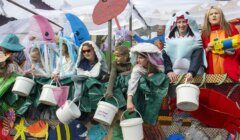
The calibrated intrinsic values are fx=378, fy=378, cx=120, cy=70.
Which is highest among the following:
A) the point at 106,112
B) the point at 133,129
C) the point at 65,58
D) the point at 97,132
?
the point at 65,58

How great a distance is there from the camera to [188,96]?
2783 mm

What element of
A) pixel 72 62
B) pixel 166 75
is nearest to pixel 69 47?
pixel 72 62

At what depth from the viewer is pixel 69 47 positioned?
3.95 metres

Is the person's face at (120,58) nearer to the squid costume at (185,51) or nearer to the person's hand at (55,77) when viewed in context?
the squid costume at (185,51)

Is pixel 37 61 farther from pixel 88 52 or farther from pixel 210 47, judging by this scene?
pixel 210 47

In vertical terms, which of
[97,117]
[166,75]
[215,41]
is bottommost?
[97,117]

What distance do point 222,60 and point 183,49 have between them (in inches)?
13.3

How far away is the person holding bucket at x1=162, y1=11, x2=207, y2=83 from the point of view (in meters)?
3.14

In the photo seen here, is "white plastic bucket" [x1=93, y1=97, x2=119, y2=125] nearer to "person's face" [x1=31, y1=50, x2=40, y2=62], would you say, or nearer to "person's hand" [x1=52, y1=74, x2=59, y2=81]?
"person's hand" [x1=52, y1=74, x2=59, y2=81]

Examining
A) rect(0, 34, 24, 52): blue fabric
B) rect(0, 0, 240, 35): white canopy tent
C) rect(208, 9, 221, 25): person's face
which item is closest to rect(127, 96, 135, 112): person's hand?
rect(208, 9, 221, 25): person's face

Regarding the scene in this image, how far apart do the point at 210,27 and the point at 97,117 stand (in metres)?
1.28

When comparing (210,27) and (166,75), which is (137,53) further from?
(210,27)

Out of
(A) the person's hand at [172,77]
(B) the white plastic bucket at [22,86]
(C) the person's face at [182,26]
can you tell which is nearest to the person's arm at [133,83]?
(A) the person's hand at [172,77]

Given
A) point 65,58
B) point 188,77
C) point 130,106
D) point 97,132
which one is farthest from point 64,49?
point 188,77
